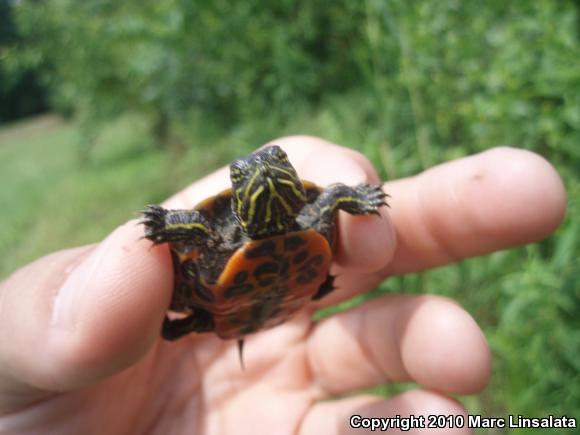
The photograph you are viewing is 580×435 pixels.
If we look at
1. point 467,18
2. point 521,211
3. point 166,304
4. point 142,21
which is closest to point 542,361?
point 521,211

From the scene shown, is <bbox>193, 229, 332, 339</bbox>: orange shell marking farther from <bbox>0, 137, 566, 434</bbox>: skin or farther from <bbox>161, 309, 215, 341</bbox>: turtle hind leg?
<bbox>0, 137, 566, 434</bbox>: skin

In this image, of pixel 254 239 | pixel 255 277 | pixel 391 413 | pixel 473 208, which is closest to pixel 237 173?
pixel 254 239

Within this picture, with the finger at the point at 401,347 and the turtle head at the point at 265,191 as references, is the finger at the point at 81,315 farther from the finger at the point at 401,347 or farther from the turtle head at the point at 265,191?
the finger at the point at 401,347

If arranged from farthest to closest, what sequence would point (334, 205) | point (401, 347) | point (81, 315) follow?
point (401, 347) < point (334, 205) < point (81, 315)

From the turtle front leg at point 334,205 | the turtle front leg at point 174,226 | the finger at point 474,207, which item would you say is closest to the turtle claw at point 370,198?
the turtle front leg at point 334,205

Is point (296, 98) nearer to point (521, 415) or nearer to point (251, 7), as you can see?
point (251, 7)

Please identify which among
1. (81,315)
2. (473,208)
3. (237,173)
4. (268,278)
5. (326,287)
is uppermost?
(237,173)

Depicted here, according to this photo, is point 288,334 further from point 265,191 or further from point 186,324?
point 265,191
